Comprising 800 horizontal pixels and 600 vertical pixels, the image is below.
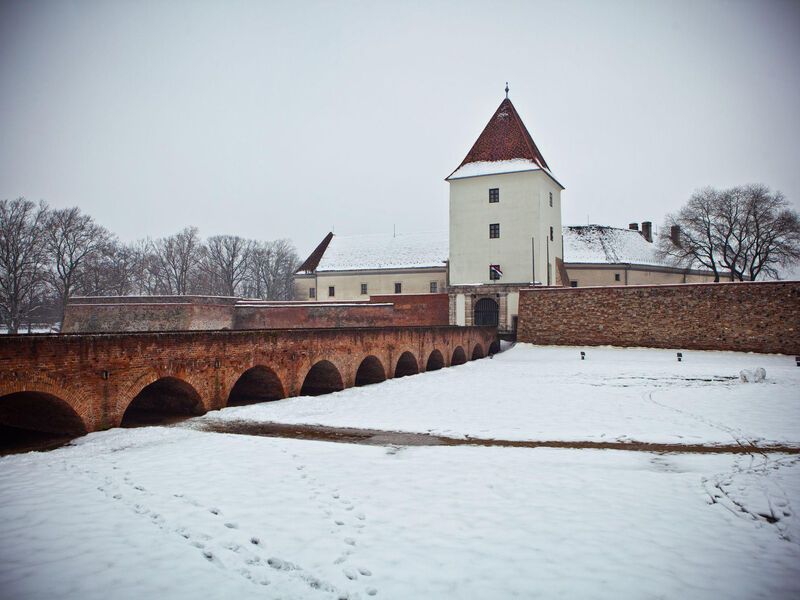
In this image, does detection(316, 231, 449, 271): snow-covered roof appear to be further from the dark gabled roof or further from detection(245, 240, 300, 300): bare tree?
detection(245, 240, 300, 300): bare tree

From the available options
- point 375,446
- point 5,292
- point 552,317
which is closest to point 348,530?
point 375,446

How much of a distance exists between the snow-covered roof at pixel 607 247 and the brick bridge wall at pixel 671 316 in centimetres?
1250

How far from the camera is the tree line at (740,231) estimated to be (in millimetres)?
34531

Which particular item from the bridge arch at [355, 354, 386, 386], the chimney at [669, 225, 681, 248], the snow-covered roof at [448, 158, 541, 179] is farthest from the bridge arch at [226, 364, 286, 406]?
the chimney at [669, 225, 681, 248]

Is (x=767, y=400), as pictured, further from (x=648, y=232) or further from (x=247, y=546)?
(x=648, y=232)

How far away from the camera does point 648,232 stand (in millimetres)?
45125

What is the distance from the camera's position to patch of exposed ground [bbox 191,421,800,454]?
8195 millimetres

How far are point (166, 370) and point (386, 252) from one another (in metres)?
32.7

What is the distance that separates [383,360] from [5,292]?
30.5 metres

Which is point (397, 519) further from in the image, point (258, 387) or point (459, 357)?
point (459, 357)

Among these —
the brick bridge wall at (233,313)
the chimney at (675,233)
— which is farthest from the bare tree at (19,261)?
the chimney at (675,233)

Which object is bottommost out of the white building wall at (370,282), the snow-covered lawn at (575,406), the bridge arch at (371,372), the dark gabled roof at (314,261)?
the snow-covered lawn at (575,406)

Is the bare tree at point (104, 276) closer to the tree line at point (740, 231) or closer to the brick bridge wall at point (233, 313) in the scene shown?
the brick bridge wall at point (233, 313)

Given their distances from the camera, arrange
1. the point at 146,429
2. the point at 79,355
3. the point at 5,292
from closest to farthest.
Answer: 1. the point at 79,355
2. the point at 146,429
3. the point at 5,292
